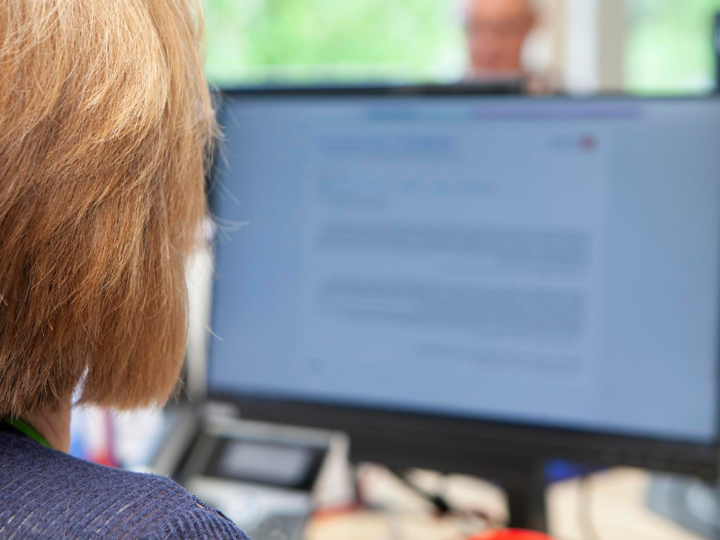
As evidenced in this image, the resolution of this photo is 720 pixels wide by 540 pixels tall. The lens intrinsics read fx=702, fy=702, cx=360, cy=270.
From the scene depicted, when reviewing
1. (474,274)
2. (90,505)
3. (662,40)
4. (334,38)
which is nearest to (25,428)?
(90,505)

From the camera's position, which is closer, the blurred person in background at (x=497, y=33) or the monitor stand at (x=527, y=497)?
the monitor stand at (x=527, y=497)

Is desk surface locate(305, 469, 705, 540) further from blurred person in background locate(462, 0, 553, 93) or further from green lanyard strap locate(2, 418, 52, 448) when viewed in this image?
blurred person in background locate(462, 0, 553, 93)

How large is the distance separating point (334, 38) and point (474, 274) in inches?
74.0

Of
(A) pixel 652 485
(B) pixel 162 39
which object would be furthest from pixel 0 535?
(A) pixel 652 485

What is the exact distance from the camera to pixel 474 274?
0.65 m

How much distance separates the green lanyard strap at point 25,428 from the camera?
1.05ft

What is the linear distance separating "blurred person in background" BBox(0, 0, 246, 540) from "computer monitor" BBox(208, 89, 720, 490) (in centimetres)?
33

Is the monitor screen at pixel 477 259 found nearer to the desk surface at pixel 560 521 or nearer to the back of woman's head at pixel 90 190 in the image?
the desk surface at pixel 560 521

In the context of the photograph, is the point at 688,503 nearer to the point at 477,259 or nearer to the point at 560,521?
the point at 560,521

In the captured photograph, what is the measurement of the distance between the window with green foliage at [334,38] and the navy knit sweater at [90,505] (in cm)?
207

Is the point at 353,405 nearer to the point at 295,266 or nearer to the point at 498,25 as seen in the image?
the point at 295,266

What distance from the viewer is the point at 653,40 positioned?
1.94m

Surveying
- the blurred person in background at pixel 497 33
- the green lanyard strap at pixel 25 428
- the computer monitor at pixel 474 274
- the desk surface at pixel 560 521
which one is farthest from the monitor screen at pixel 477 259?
the blurred person in background at pixel 497 33

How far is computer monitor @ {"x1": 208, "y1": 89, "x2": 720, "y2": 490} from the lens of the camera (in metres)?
0.59
